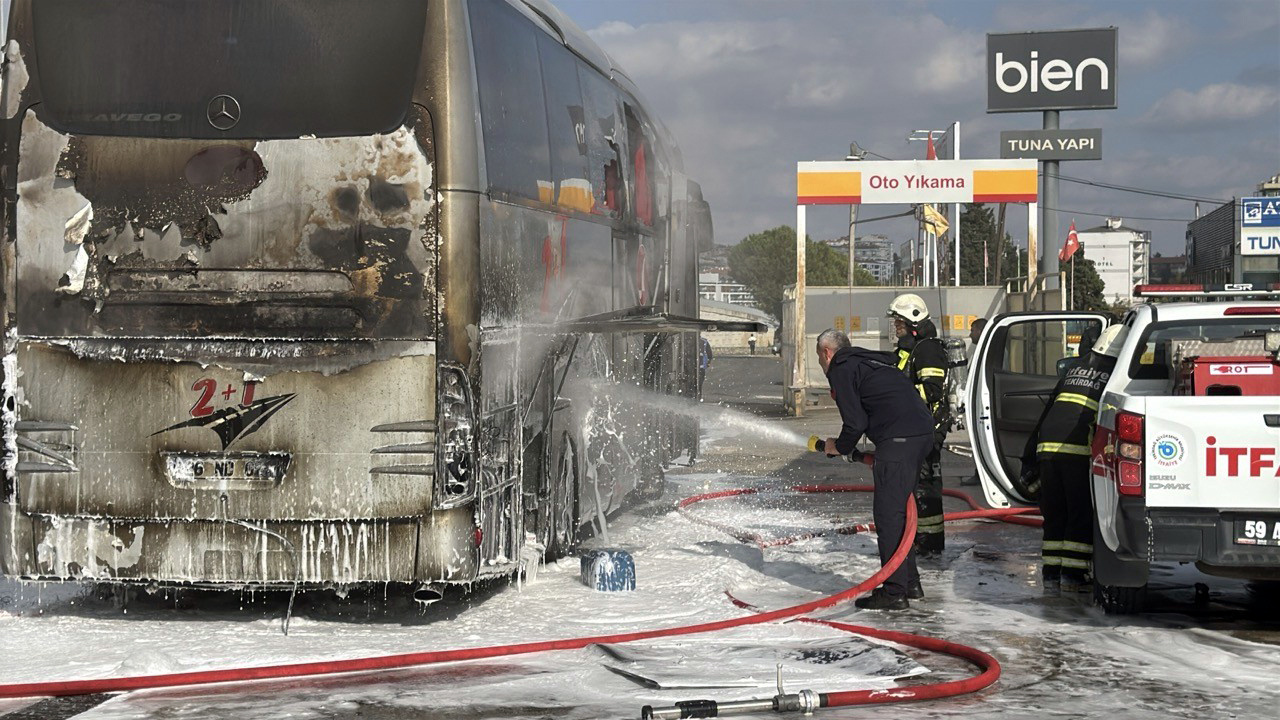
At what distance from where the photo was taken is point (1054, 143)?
34.1m

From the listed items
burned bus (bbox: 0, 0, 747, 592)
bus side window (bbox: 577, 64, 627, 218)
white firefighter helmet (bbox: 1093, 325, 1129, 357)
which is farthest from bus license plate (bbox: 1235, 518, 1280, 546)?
bus side window (bbox: 577, 64, 627, 218)

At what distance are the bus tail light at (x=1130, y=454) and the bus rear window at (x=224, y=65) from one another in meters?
4.03

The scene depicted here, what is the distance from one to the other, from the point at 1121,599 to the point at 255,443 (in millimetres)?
4863

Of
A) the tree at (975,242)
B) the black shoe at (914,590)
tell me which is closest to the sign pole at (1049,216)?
the black shoe at (914,590)

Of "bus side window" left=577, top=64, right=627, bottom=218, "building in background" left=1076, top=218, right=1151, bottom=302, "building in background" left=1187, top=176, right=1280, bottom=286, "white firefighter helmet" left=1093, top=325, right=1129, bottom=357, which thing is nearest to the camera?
"white firefighter helmet" left=1093, top=325, right=1129, bottom=357

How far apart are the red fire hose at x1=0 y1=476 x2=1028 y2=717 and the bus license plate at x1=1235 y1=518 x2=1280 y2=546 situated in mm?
1578

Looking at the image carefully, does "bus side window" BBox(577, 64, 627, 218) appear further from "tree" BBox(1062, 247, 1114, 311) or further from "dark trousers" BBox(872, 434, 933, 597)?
"tree" BBox(1062, 247, 1114, 311)

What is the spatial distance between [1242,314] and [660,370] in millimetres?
6239

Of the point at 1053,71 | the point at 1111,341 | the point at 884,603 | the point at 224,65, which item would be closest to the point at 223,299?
the point at 224,65

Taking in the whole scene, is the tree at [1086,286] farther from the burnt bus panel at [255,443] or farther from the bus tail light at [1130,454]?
the burnt bus panel at [255,443]

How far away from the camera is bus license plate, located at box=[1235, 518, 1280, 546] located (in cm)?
754

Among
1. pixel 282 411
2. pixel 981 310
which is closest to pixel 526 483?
pixel 282 411

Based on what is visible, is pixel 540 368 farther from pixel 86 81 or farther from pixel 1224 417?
pixel 1224 417

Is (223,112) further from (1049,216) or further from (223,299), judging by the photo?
(1049,216)
